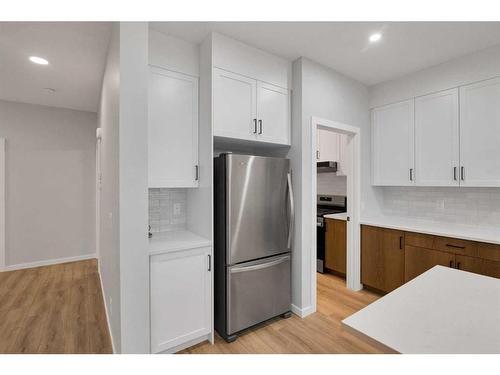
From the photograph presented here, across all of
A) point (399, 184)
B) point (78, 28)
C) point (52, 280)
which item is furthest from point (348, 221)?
point (52, 280)

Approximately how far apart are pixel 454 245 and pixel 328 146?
2.15 m

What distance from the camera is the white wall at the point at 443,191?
98.5 inches

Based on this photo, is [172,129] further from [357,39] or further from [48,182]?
[48,182]

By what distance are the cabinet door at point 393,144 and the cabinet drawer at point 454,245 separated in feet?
2.54

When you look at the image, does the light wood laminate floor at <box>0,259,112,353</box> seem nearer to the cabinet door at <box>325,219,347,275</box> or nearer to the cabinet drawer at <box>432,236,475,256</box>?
the cabinet door at <box>325,219,347,275</box>

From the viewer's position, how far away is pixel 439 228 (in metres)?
2.67

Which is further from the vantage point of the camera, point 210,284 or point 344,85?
point 344,85

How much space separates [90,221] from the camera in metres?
4.39

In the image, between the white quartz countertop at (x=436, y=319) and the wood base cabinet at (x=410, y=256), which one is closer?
the white quartz countertop at (x=436, y=319)

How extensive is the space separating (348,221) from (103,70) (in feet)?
11.1

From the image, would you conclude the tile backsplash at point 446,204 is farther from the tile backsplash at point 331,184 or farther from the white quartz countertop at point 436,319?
the white quartz countertop at point 436,319

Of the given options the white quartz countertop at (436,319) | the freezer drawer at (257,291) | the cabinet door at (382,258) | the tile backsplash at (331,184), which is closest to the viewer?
the white quartz countertop at (436,319)

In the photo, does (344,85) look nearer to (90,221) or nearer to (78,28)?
(78,28)

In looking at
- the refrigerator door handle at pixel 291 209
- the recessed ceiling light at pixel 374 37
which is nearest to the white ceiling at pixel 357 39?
the recessed ceiling light at pixel 374 37
